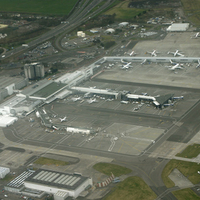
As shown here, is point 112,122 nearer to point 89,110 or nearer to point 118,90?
point 89,110

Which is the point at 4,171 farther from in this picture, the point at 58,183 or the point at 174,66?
the point at 174,66

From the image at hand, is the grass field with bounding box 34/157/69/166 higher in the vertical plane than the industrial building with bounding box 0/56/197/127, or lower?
lower

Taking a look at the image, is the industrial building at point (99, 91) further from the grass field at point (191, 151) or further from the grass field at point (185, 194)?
the grass field at point (185, 194)

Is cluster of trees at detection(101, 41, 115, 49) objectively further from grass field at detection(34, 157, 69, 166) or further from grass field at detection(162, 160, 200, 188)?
grass field at detection(162, 160, 200, 188)

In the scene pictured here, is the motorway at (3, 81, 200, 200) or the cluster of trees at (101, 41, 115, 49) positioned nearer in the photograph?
the motorway at (3, 81, 200, 200)

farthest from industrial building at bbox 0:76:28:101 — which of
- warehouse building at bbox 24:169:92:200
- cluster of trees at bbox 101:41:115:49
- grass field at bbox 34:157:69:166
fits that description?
warehouse building at bbox 24:169:92:200

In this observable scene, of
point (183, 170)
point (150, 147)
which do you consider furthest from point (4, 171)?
point (183, 170)

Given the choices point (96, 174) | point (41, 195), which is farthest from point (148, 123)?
point (41, 195)
